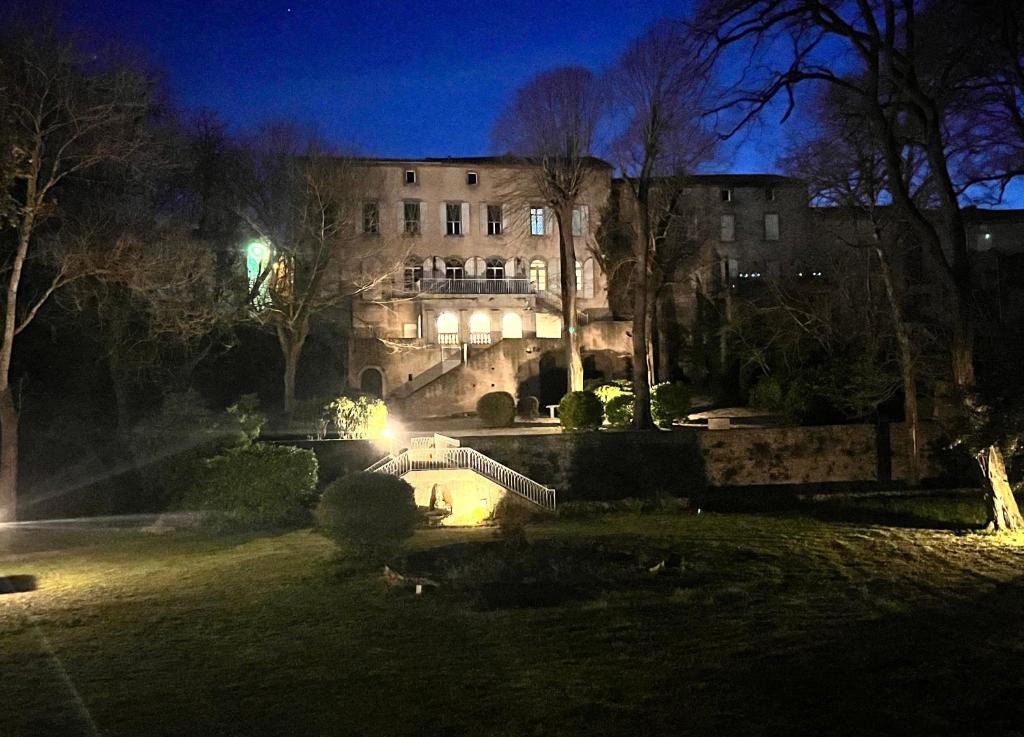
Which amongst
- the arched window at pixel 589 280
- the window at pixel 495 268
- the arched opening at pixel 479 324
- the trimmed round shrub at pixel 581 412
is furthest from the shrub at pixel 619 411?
the window at pixel 495 268

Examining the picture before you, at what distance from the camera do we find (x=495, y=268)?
1852 inches

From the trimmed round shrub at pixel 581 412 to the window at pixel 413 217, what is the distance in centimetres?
1926

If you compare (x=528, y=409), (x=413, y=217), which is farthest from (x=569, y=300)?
(x=413, y=217)

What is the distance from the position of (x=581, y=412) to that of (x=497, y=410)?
4.90 meters

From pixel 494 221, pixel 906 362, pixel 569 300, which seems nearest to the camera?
pixel 906 362

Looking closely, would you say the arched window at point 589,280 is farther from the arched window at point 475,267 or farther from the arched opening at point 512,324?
the arched window at point 475,267

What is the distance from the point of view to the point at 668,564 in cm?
1460

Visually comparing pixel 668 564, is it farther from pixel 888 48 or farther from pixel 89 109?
pixel 89 109

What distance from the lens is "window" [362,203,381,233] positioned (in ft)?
141

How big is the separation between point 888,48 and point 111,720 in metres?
16.4

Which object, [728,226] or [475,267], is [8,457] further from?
[728,226]

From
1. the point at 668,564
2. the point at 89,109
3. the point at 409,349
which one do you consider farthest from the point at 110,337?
the point at 668,564

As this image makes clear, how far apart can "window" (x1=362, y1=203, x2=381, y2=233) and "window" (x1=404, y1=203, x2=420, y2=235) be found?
6.21ft

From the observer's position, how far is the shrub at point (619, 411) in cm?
3141
